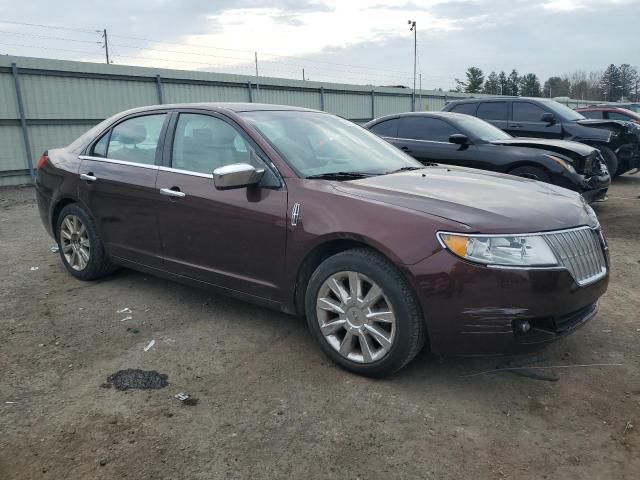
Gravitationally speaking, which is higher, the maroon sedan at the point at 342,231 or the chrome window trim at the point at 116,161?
the chrome window trim at the point at 116,161

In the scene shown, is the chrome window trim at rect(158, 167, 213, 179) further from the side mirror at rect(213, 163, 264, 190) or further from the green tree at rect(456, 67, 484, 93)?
the green tree at rect(456, 67, 484, 93)

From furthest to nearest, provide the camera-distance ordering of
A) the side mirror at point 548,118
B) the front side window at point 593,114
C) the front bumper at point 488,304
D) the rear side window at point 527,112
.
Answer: the front side window at point 593,114
the rear side window at point 527,112
the side mirror at point 548,118
the front bumper at point 488,304

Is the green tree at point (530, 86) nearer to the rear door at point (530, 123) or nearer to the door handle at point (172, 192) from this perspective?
the rear door at point (530, 123)

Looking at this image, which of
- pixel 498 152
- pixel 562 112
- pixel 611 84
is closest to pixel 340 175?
pixel 498 152

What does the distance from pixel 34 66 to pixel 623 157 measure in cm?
1240

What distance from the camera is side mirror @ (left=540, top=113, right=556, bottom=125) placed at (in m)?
9.61

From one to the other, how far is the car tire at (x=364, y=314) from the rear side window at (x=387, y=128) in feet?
18.3

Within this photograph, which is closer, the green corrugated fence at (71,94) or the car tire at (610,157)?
the car tire at (610,157)

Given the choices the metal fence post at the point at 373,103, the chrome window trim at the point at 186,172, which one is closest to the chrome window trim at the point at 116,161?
the chrome window trim at the point at 186,172

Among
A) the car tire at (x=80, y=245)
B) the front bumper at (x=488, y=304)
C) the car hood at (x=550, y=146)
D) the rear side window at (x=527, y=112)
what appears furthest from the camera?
the rear side window at (x=527, y=112)

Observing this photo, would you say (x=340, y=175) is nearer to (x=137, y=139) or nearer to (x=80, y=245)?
(x=137, y=139)

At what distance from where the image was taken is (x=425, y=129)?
8031 mm

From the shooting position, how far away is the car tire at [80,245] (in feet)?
15.7

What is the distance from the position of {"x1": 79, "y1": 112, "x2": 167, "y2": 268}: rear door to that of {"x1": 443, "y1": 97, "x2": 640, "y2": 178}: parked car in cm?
749
